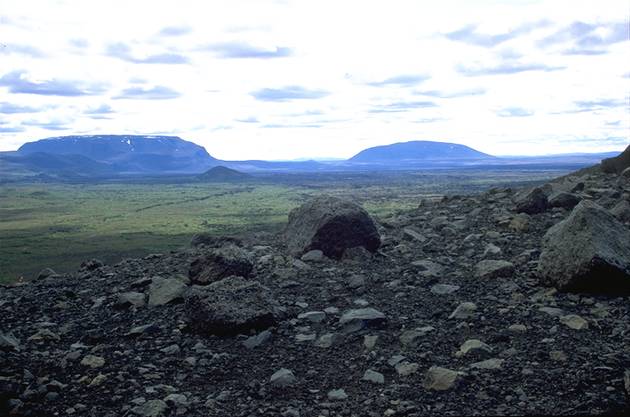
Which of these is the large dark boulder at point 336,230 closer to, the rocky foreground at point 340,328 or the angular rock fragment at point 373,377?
the rocky foreground at point 340,328

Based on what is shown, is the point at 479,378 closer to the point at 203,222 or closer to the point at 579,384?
the point at 579,384

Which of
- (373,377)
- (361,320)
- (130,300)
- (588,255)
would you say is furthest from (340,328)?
(588,255)

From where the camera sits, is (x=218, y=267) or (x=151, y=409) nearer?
(x=151, y=409)

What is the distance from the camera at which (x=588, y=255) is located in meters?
9.83

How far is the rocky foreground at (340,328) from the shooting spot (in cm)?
745

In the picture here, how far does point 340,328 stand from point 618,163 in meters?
16.2

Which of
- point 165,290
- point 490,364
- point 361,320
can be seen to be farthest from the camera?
point 165,290

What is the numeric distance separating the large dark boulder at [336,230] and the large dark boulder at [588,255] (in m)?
4.12

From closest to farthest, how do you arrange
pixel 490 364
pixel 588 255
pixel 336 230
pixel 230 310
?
pixel 490 364
pixel 230 310
pixel 588 255
pixel 336 230

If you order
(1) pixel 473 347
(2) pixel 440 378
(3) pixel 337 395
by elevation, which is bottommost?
(3) pixel 337 395

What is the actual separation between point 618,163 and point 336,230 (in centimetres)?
1338

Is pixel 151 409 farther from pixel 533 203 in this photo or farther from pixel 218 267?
pixel 533 203

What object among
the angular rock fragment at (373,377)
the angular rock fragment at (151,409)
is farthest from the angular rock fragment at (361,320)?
the angular rock fragment at (151,409)

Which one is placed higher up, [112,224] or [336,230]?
[336,230]
